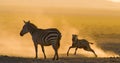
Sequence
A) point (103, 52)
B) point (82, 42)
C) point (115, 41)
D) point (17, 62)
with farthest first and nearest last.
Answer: point (115, 41)
point (103, 52)
point (82, 42)
point (17, 62)

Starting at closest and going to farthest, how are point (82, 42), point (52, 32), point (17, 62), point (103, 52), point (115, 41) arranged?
point (17, 62) → point (52, 32) → point (82, 42) → point (103, 52) → point (115, 41)

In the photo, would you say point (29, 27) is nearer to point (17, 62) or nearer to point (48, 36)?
point (48, 36)

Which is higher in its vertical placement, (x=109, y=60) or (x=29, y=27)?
(x=29, y=27)

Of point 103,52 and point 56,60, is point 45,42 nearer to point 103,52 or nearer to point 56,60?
point 56,60

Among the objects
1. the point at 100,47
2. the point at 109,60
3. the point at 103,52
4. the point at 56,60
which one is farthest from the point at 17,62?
the point at 100,47

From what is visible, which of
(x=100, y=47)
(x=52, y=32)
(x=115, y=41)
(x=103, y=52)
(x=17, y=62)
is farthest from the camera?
(x=115, y=41)

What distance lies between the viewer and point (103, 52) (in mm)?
34531

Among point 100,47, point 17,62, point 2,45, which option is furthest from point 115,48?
point 17,62

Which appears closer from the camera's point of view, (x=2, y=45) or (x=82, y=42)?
(x=82, y=42)

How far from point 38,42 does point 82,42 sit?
492 centimetres

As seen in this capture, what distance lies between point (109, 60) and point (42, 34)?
348 cm

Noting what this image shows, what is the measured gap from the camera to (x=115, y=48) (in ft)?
118

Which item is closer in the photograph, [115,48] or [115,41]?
[115,48]

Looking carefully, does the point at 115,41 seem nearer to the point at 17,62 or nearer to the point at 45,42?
the point at 45,42
